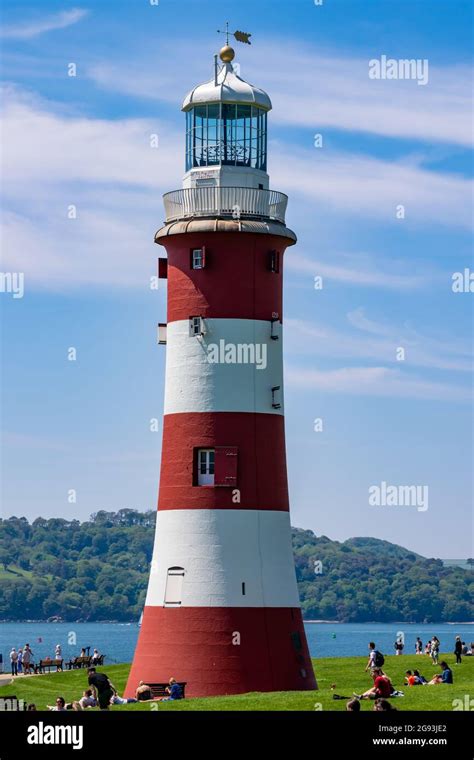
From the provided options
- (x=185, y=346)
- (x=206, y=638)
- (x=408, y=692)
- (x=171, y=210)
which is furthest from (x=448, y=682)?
(x=171, y=210)

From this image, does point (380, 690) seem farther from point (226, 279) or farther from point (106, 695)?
point (226, 279)

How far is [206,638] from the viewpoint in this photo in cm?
4603

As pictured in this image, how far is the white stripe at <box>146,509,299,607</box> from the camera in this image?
4638 centimetres

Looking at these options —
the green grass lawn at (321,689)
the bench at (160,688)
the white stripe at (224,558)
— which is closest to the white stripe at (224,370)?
the white stripe at (224,558)

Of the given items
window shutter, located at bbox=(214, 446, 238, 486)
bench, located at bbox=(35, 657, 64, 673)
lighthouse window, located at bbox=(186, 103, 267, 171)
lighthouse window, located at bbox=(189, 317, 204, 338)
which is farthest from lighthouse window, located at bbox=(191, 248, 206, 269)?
bench, located at bbox=(35, 657, 64, 673)

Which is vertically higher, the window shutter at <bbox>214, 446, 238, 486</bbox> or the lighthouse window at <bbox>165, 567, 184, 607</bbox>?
the window shutter at <bbox>214, 446, 238, 486</bbox>

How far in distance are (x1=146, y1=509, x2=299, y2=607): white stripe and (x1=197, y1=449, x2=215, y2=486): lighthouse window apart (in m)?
0.89

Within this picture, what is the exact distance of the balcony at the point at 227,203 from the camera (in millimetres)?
48094

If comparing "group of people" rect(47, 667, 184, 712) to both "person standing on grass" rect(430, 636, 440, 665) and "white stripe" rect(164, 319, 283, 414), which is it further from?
"person standing on grass" rect(430, 636, 440, 665)

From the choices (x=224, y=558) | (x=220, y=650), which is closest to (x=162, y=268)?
(x=224, y=558)

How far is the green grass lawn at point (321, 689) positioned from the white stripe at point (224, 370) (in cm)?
845

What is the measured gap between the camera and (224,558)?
1829 inches

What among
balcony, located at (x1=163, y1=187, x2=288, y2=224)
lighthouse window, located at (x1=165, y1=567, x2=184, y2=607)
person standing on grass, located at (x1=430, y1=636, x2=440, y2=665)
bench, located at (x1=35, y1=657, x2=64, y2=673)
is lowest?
bench, located at (x1=35, y1=657, x2=64, y2=673)

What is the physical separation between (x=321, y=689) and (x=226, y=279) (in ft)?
43.1
